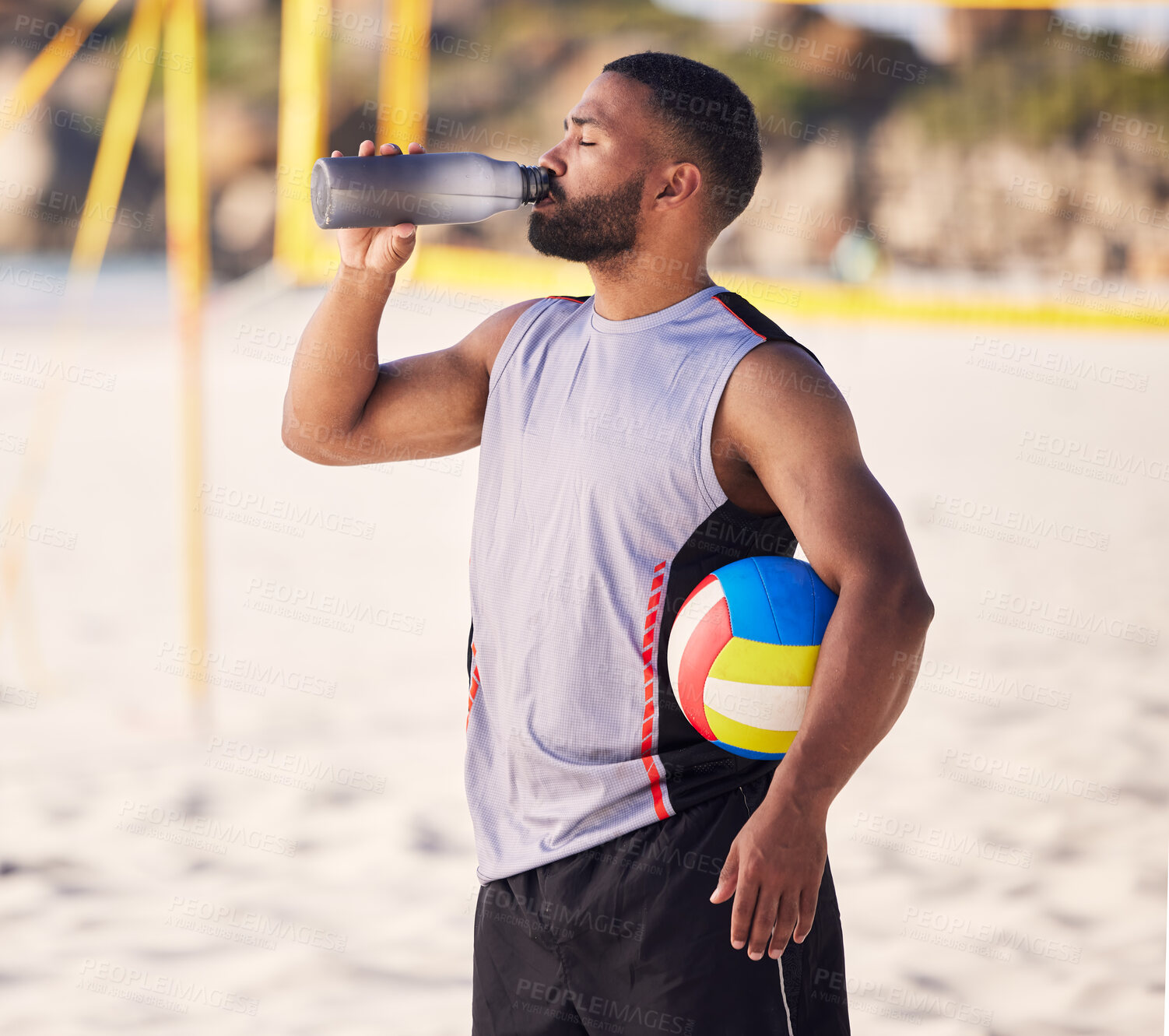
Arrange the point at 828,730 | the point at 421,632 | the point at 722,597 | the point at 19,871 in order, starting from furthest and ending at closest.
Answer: the point at 421,632, the point at 19,871, the point at 722,597, the point at 828,730

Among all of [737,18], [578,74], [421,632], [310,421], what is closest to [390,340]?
[421,632]

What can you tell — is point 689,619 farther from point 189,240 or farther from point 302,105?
point 302,105

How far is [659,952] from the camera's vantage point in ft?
4.78

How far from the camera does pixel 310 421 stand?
5.59 ft

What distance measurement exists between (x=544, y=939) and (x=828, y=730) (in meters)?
0.48

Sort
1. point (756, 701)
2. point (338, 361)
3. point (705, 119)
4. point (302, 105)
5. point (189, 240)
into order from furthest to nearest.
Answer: point (302, 105), point (189, 240), point (338, 361), point (705, 119), point (756, 701)

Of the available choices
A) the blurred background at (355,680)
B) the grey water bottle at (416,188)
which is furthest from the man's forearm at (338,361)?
the blurred background at (355,680)

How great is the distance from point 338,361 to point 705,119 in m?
0.58

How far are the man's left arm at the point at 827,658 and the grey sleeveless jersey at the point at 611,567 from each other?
0.13 metres

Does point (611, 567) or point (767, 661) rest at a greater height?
point (611, 567)

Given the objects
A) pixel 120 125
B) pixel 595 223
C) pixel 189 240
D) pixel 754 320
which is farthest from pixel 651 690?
pixel 120 125

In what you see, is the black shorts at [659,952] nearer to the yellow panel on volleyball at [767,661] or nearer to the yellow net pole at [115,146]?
the yellow panel on volleyball at [767,661]

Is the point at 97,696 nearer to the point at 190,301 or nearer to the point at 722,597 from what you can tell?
the point at 190,301

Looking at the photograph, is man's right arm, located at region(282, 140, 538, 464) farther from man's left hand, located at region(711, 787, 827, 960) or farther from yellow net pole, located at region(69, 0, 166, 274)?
yellow net pole, located at region(69, 0, 166, 274)
